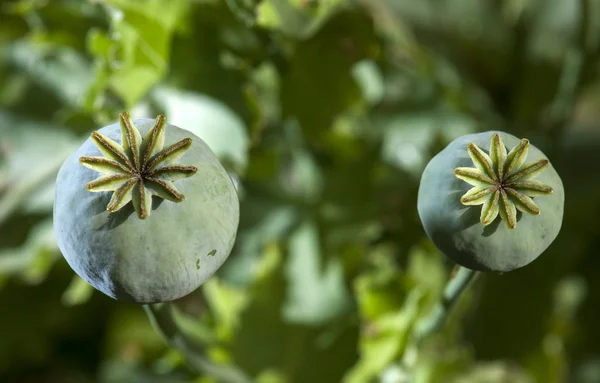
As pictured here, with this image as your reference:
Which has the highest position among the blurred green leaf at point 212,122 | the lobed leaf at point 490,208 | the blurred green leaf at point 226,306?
the blurred green leaf at point 212,122

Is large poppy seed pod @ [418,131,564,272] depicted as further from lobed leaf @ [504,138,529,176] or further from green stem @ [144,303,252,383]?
green stem @ [144,303,252,383]

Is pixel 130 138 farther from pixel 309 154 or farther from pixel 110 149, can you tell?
pixel 309 154

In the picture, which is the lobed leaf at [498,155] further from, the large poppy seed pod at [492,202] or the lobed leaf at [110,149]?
the lobed leaf at [110,149]

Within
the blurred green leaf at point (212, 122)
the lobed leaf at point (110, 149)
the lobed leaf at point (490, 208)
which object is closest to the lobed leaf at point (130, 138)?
the lobed leaf at point (110, 149)

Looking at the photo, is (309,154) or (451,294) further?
(309,154)

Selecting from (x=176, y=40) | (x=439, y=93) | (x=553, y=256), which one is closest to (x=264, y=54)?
(x=176, y=40)

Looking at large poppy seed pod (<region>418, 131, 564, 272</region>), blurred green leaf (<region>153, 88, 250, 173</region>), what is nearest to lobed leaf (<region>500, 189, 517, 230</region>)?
large poppy seed pod (<region>418, 131, 564, 272</region>)

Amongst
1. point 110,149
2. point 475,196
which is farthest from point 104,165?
point 475,196
